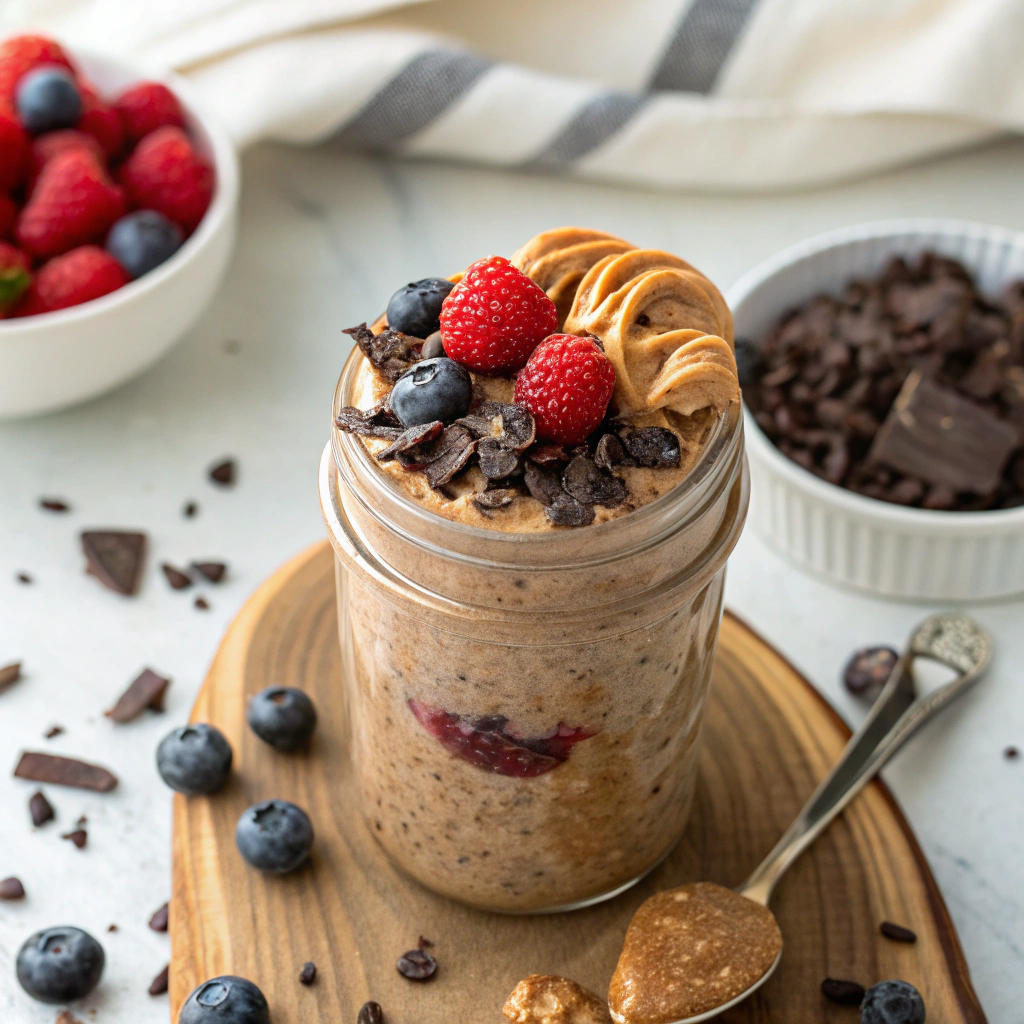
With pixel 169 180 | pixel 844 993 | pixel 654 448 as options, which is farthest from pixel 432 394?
pixel 169 180

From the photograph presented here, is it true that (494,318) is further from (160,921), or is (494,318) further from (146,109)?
(146,109)

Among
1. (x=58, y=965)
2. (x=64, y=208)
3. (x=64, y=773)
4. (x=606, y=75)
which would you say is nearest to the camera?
(x=58, y=965)

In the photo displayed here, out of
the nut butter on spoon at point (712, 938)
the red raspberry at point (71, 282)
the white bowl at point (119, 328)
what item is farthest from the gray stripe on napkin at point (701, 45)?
the nut butter on spoon at point (712, 938)

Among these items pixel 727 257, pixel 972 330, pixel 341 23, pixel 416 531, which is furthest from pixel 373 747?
pixel 341 23

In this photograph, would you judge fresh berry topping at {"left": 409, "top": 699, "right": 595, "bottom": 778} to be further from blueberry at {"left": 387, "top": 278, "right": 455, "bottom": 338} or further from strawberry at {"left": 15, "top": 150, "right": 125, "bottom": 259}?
strawberry at {"left": 15, "top": 150, "right": 125, "bottom": 259}

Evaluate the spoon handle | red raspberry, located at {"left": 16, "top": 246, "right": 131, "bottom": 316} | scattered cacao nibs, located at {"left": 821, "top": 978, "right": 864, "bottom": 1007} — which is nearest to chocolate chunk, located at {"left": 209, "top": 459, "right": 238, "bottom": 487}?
red raspberry, located at {"left": 16, "top": 246, "right": 131, "bottom": 316}
